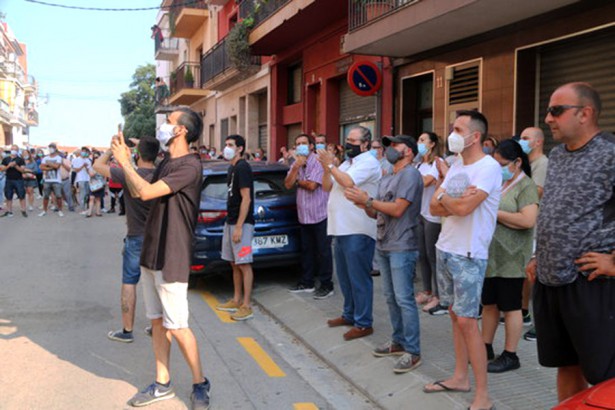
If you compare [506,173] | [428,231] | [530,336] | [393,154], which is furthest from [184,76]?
[506,173]

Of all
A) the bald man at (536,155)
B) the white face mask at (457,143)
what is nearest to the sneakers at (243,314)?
the bald man at (536,155)

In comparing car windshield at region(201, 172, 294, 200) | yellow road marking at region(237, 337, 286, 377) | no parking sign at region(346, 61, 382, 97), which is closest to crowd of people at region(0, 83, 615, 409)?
car windshield at region(201, 172, 294, 200)

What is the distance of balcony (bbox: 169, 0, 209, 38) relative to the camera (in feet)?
86.9

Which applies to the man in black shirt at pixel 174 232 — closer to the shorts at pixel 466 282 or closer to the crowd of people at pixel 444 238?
the crowd of people at pixel 444 238

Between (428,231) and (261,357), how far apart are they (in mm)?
2420

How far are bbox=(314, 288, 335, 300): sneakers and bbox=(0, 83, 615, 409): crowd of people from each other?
5cm

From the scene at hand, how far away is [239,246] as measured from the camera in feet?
21.2

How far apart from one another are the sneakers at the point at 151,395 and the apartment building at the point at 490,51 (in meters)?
6.22

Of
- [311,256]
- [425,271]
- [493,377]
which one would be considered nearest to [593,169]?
[493,377]

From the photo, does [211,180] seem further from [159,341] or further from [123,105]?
[123,105]

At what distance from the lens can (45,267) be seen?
939cm

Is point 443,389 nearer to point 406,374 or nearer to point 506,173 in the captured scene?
point 406,374

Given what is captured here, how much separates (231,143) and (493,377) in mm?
3533

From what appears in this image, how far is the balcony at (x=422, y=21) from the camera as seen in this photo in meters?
8.18
